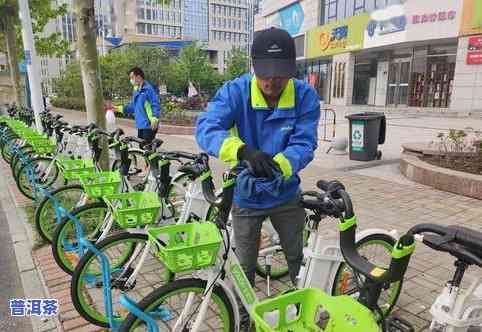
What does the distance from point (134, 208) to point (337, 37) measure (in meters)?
26.9

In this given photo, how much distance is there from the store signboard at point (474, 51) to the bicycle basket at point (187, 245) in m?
20.2

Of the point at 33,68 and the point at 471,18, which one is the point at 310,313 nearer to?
the point at 33,68

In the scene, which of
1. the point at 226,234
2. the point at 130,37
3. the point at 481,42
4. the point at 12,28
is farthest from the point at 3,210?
the point at 130,37

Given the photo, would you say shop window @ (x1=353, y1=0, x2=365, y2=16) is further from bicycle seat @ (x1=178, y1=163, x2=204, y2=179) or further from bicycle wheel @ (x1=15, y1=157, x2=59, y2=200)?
bicycle seat @ (x1=178, y1=163, x2=204, y2=179)

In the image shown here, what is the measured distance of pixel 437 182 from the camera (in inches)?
252

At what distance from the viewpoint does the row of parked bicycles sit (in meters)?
1.64

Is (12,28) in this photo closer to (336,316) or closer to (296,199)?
(296,199)

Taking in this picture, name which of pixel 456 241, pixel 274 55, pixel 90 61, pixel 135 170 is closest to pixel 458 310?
pixel 456 241

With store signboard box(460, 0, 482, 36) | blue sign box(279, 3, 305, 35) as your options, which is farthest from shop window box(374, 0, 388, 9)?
blue sign box(279, 3, 305, 35)

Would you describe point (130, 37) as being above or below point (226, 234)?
above

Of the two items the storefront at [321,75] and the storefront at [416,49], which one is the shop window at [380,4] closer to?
the storefront at [416,49]

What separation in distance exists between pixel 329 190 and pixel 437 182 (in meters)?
5.12

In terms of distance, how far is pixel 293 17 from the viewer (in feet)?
116

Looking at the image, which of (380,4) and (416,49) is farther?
(380,4)
